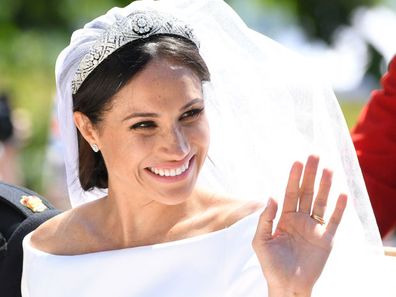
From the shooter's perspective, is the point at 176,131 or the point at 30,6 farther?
the point at 30,6

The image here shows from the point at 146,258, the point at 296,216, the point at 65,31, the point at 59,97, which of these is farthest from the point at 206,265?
the point at 65,31

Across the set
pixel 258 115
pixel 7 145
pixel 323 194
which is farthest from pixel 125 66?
pixel 7 145

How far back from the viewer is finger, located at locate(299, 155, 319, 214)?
3.14m

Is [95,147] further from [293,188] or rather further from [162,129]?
[293,188]

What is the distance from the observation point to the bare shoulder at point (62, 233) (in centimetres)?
385

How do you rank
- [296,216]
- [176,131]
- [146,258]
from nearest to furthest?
[296,216] < [176,131] < [146,258]

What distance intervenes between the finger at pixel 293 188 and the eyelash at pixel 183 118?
1.44 ft

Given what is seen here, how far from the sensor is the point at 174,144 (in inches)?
135

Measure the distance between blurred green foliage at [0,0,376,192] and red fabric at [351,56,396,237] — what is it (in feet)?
37.6

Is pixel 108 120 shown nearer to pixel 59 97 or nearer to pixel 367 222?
pixel 59 97

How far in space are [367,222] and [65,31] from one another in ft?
44.8

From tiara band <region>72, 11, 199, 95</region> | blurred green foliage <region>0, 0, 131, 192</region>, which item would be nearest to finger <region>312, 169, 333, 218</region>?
tiara band <region>72, 11, 199, 95</region>

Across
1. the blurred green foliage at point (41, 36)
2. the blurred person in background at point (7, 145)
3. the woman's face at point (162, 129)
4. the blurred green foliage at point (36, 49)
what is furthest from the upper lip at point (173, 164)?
the blurred green foliage at point (36, 49)

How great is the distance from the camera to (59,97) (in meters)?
3.88
